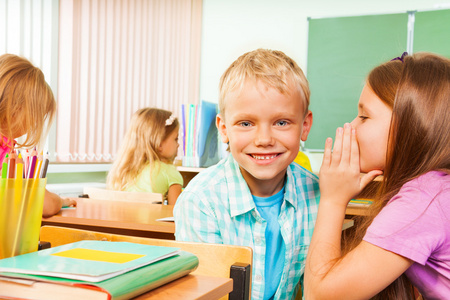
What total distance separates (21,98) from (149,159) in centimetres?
128

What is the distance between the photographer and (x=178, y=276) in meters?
0.68

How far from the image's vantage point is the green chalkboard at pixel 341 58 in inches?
154

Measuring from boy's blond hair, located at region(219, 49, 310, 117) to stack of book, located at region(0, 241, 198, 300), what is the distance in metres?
0.70

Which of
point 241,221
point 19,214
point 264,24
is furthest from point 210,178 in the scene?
point 264,24

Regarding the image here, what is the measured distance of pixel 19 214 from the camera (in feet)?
2.36

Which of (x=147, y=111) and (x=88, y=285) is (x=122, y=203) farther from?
(x=88, y=285)

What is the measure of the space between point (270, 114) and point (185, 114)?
2.08 meters

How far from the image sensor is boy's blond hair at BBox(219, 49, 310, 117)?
1.29 metres

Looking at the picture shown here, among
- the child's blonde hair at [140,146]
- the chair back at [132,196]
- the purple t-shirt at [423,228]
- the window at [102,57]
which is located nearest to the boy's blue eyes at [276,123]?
the purple t-shirt at [423,228]

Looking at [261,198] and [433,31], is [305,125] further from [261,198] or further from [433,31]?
[433,31]

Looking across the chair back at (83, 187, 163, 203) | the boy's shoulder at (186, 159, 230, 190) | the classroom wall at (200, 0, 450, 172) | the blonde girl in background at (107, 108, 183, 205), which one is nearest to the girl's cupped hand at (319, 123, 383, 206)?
the boy's shoulder at (186, 159, 230, 190)

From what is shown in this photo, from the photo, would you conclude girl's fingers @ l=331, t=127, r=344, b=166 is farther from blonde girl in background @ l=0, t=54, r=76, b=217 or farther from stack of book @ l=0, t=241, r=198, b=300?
blonde girl in background @ l=0, t=54, r=76, b=217

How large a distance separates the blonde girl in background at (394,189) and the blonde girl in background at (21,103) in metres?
1.07

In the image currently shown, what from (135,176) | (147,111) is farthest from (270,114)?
(147,111)
